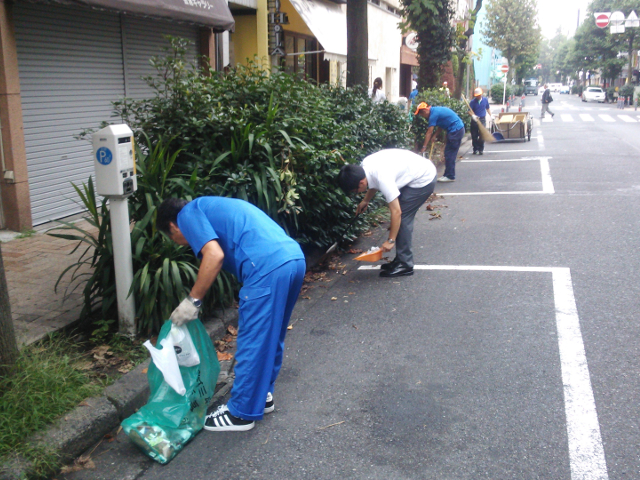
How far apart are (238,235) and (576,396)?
2237mm

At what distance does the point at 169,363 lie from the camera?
3.30 metres

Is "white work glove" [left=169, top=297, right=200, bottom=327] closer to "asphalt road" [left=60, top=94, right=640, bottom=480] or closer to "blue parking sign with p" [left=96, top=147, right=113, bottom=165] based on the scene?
"asphalt road" [left=60, top=94, right=640, bottom=480]

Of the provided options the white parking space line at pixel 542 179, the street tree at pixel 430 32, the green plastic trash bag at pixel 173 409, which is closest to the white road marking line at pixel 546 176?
the white parking space line at pixel 542 179

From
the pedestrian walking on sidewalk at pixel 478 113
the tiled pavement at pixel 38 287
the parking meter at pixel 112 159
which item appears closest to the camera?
the parking meter at pixel 112 159

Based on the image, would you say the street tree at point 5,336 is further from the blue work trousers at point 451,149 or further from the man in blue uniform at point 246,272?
the blue work trousers at point 451,149

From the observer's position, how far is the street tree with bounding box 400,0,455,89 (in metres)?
15.6

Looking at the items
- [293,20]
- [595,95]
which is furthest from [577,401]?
[595,95]

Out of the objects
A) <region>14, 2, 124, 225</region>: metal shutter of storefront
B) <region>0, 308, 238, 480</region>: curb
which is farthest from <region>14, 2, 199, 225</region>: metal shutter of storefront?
<region>0, 308, 238, 480</region>: curb

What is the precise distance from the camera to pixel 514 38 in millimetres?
50125

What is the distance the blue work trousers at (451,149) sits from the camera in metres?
11.5

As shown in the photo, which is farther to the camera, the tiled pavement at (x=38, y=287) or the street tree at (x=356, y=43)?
the street tree at (x=356, y=43)

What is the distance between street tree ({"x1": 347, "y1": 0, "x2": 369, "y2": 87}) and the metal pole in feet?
23.2

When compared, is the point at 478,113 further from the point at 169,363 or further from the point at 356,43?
the point at 169,363

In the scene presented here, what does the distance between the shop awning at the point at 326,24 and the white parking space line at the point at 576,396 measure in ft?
37.9
